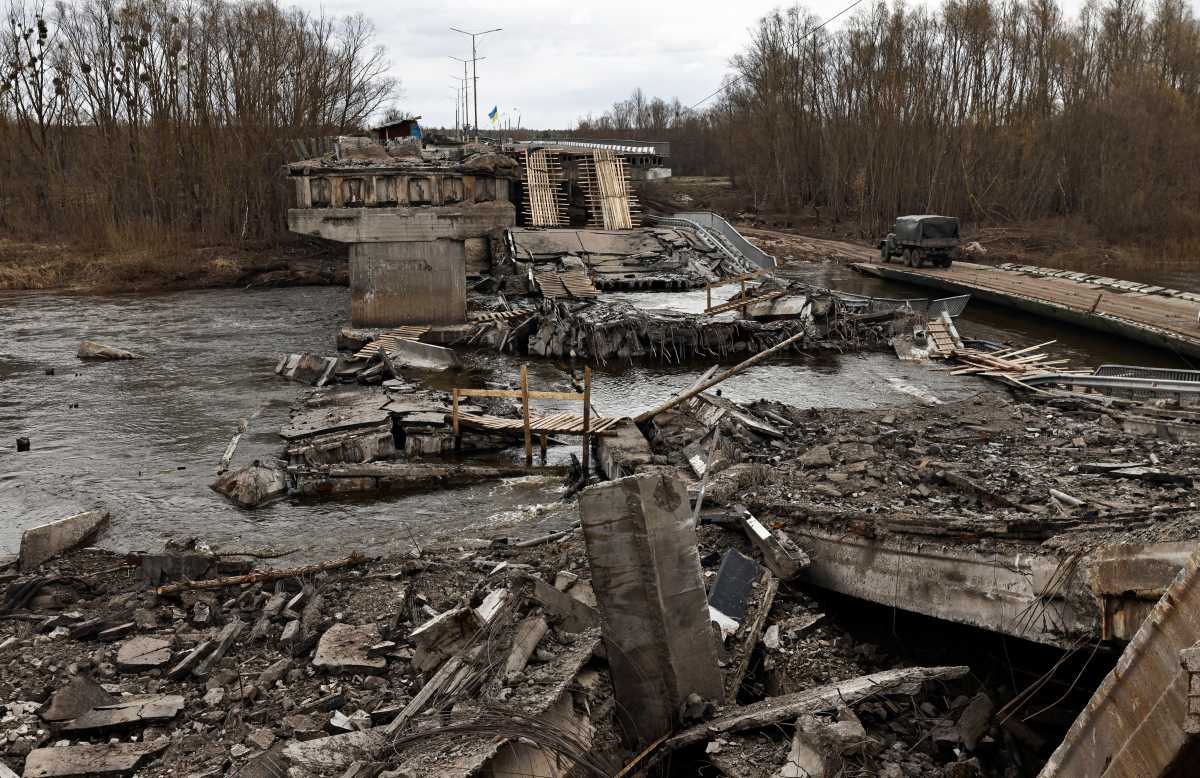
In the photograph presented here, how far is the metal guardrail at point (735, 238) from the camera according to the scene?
35.7m

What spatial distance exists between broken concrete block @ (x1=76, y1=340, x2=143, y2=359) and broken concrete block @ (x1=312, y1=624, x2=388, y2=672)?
17.7 m

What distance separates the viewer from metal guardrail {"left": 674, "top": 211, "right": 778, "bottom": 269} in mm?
35719

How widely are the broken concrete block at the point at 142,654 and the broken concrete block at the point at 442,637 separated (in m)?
2.07

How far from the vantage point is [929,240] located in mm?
37031

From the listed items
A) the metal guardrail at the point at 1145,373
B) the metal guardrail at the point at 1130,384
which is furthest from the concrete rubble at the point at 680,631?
the metal guardrail at the point at 1145,373

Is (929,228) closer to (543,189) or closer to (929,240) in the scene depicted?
(929,240)

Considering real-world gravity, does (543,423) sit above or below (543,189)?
below

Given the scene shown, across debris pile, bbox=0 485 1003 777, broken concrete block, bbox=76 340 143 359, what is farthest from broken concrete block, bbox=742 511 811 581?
broken concrete block, bbox=76 340 143 359

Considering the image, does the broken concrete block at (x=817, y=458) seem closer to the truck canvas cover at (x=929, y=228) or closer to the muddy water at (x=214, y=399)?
the muddy water at (x=214, y=399)

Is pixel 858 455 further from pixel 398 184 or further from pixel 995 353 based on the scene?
A: pixel 398 184

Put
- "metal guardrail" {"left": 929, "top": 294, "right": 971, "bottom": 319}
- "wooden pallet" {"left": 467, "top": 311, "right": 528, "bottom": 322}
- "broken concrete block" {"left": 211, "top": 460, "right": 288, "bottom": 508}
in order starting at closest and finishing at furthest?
"broken concrete block" {"left": 211, "top": 460, "right": 288, "bottom": 508}, "wooden pallet" {"left": 467, "top": 311, "right": 528, "bottom": 322}, "metal guardrail" {"left": 929, "top": 294, "right": 971, "bottom": 319}

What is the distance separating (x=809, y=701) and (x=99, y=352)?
21480 millimetres

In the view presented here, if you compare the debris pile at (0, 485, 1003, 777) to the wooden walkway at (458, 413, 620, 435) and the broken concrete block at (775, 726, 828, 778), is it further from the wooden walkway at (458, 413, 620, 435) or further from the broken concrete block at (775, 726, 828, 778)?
the wooden walkway at (458, 413, 620, 435)

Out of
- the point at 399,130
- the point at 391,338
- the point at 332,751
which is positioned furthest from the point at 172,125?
the point at 332,751
